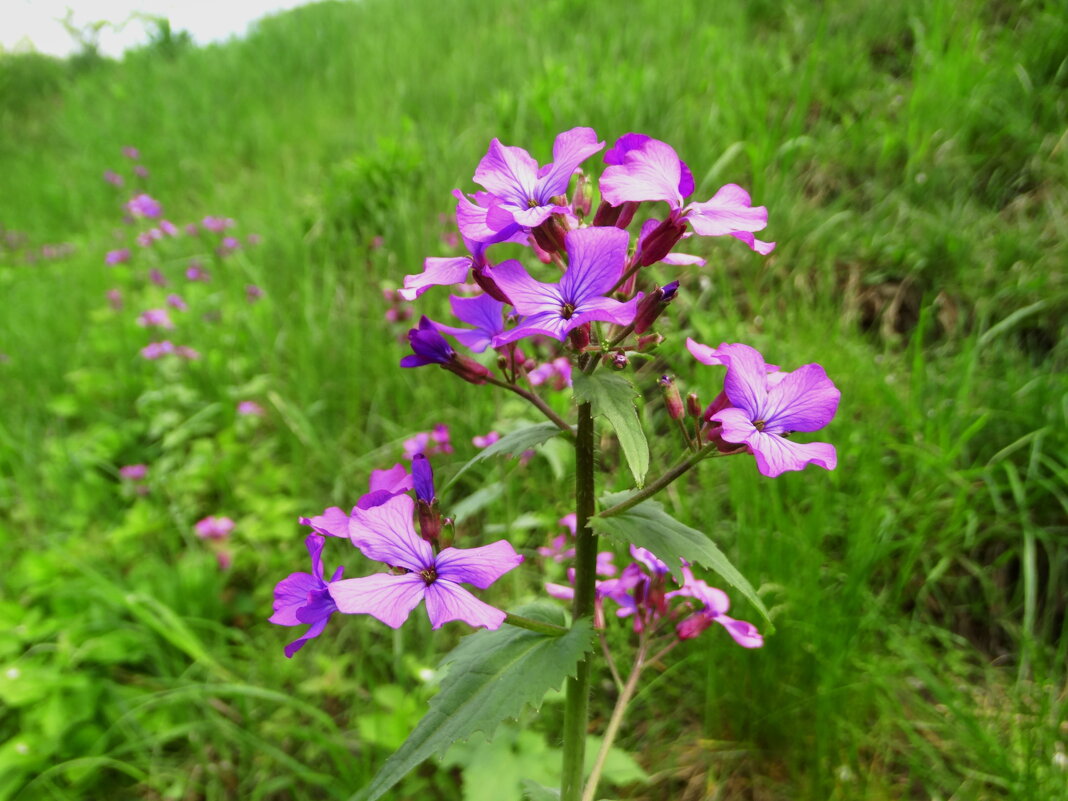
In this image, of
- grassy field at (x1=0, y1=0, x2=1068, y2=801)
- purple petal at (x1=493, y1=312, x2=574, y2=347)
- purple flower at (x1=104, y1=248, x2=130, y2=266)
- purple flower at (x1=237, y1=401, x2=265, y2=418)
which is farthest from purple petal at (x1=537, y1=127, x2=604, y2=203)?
purple flower at (x1=104, y1=248, x2=130, y2=266)

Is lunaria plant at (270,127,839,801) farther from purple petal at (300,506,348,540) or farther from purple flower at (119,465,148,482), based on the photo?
purple flower at (119,465,148,482)

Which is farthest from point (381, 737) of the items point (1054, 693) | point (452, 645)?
point (1054, 693)

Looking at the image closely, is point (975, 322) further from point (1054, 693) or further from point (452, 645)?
point (452, 645)

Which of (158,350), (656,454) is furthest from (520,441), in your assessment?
(158,350)

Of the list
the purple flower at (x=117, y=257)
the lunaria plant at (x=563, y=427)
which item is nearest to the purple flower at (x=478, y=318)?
the lunaria plant at (x=563, y=427)

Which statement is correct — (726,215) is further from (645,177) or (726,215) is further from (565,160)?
(565,160)

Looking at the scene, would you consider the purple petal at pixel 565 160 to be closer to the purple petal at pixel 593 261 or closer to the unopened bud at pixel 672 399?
the purple petal at pixel 593 261
